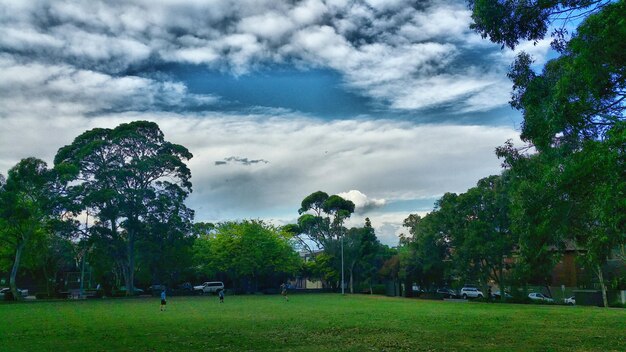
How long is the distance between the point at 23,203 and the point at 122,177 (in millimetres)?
10104

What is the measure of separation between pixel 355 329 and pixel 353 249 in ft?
176

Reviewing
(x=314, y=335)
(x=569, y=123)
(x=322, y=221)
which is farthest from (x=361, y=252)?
(x=569, y=123)

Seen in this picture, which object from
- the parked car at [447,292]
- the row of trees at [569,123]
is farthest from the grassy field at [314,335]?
the parked car at [447,292]

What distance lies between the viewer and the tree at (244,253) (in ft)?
224

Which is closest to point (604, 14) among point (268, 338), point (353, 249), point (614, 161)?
point (614, 161)

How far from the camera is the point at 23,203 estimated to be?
48.8 m

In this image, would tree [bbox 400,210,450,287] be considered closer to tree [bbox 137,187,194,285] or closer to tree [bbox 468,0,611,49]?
tree [bbox 137,187,194,285]

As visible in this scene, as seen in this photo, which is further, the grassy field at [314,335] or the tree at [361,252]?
the tree at [361,252]

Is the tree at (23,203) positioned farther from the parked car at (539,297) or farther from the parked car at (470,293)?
the parked car at (539,297)

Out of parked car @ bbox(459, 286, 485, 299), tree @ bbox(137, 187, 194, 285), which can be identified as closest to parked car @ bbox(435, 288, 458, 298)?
parked car @ bbox(459, 286, 485, 299)

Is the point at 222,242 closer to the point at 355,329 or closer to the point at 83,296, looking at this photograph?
the point at 83,296

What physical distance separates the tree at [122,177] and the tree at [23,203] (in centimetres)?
305

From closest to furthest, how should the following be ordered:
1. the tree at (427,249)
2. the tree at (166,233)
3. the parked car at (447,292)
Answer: the tree at (427,249) < the tree at (166,233) < the parked car at (447,292)

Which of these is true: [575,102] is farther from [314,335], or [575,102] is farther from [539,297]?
[539,297]
